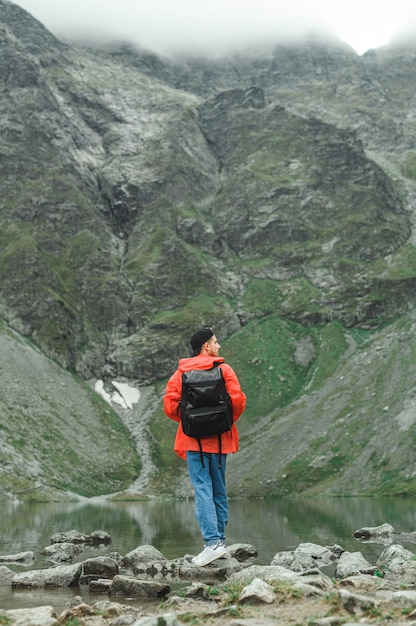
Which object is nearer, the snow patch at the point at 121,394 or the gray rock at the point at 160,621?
the gray rock at the point at 160,621

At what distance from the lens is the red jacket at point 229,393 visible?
1405 cm

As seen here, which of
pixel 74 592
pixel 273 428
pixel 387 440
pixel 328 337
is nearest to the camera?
pixel 74 592

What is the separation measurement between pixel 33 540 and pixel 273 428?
289 feet

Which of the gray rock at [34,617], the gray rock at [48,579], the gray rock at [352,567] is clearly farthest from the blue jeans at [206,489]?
the gray rock at [34,617]

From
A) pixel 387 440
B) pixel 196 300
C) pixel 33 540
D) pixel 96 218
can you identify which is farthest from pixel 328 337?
pixel 33 540

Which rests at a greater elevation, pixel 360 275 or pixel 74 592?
pixel 360 275

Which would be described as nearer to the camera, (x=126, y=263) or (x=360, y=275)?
(x=360, y=275)

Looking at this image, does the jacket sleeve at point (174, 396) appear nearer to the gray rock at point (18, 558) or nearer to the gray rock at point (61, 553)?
the gray rock at point (61, 553)

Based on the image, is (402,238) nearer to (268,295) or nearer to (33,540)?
(268,295)

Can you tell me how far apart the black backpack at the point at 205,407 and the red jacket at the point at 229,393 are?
0.75 feet

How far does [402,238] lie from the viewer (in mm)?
183250

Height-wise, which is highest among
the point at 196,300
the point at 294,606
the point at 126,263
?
the point at 126,263

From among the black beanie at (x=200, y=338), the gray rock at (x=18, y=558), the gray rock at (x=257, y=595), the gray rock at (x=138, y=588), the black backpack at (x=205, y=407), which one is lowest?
the gray rock at (x=18, y=558)

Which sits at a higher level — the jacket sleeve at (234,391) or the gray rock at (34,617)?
the jacket sleeve at (234,391)
